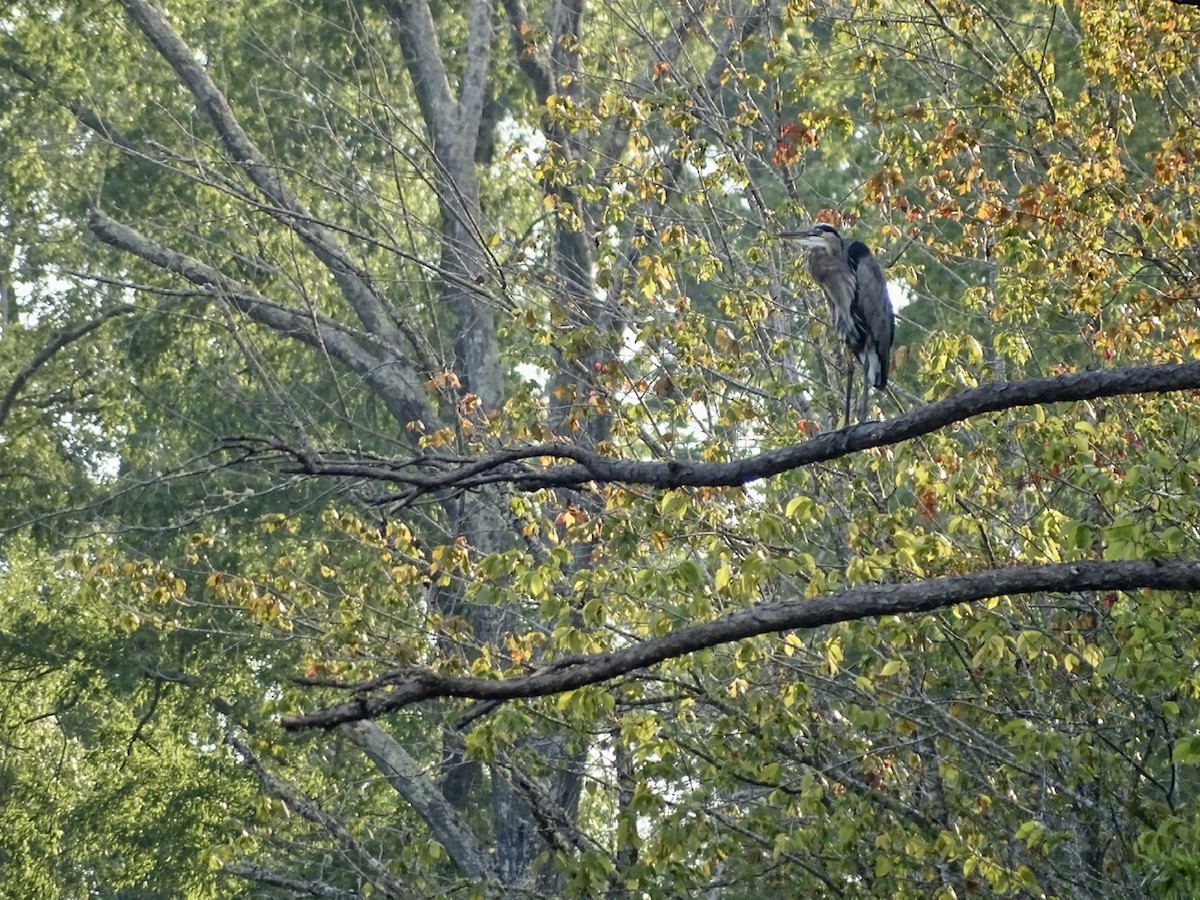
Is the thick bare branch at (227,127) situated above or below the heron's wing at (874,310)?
above

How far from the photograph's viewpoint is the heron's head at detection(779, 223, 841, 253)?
9906 millimetres

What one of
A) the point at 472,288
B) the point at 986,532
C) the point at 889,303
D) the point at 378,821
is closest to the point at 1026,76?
the point at 889,303

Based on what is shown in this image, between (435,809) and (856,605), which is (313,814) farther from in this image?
(856,605)

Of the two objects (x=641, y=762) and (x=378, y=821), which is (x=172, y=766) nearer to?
(x=378, y=821)

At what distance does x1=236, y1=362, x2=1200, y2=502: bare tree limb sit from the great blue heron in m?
3.33

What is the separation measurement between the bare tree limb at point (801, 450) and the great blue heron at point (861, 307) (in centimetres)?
333

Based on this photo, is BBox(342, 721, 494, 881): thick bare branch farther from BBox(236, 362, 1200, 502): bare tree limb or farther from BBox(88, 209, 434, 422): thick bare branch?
BBox(236, 362, 1200, 502): bare tree limb

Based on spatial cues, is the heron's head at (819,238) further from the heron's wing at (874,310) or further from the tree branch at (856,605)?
the tree branch at (856,605)

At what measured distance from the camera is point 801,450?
5.82 meters

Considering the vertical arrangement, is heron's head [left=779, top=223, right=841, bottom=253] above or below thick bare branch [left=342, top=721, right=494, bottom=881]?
above

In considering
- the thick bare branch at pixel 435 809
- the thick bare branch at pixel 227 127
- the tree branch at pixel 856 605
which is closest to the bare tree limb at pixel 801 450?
the tree branch at pixel 856 605

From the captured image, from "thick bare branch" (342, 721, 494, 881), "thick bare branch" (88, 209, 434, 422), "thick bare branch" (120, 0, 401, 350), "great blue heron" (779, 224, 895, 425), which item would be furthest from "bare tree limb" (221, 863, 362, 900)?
"thick bare branch" (120, 0, 401, 350)

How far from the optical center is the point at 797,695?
818 cm

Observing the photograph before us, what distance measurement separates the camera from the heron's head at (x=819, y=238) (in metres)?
9.91
